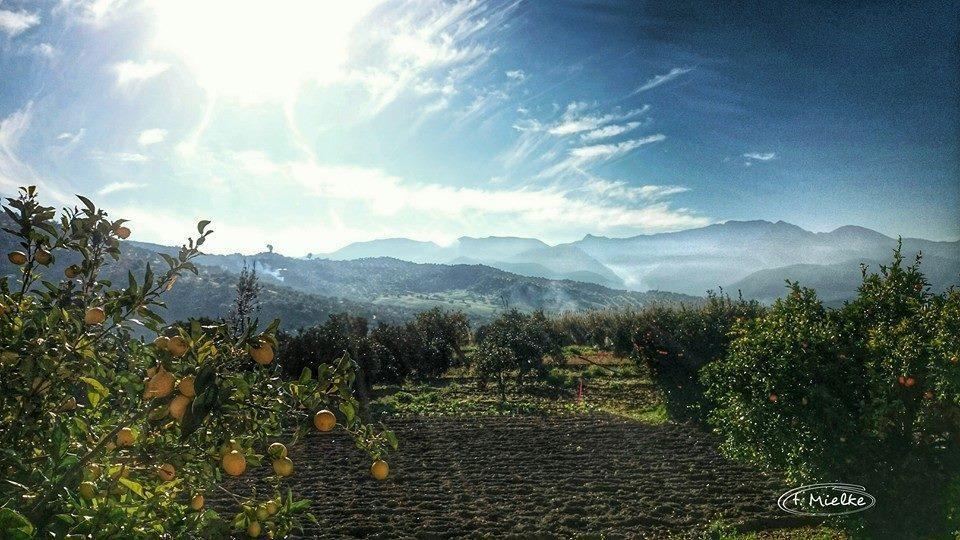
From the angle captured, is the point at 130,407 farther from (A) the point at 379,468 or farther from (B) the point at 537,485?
(B) the point at 537,485

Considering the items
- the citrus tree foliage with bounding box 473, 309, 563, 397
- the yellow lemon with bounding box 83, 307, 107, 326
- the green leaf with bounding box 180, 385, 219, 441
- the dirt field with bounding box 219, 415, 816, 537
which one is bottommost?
the dirt field with bounding box 219, 415, 816, 537

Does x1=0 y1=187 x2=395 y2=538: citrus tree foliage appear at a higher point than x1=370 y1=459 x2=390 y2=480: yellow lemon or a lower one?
higher

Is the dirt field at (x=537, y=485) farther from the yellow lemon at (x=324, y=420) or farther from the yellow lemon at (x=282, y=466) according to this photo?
the yellow lemon at (x=324, y=420)

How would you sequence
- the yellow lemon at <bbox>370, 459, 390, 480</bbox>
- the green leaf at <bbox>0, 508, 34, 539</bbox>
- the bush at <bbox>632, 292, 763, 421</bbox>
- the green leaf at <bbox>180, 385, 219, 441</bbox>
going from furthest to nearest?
1. the bush at <bbox>632, 292, 763, 421</bbox>
2. the yellow lemon at <bbox>370, 459, 390, 480</bbox>
3. the green leaf at <bbox>180, 385, 219, 441</bbox>
4. the green leaf at <bbox>0, 508, 34, 539</bbox>

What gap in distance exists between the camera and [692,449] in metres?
9.65

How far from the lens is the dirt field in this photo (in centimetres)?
672

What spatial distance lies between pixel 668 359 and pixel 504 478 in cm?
967

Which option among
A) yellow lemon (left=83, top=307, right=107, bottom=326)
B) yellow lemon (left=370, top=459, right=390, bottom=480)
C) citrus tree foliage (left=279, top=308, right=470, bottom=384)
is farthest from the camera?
citrus tree foliage (left=279, top=308, right=470, bottom=384)

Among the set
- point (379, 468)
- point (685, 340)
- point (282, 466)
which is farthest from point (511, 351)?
point (282, 466)

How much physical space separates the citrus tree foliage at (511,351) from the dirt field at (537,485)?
200 inches

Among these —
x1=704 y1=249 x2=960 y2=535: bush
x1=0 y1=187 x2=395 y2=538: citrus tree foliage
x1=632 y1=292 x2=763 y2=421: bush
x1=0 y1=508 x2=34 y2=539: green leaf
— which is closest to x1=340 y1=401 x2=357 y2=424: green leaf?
x1=0 y1=187 x2=395 y2=538: citrus tree foliage

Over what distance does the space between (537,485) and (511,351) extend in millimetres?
8727

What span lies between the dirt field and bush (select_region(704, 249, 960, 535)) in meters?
2.06

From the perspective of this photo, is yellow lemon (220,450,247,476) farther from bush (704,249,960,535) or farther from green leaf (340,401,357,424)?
bush (704,249,960,535)
